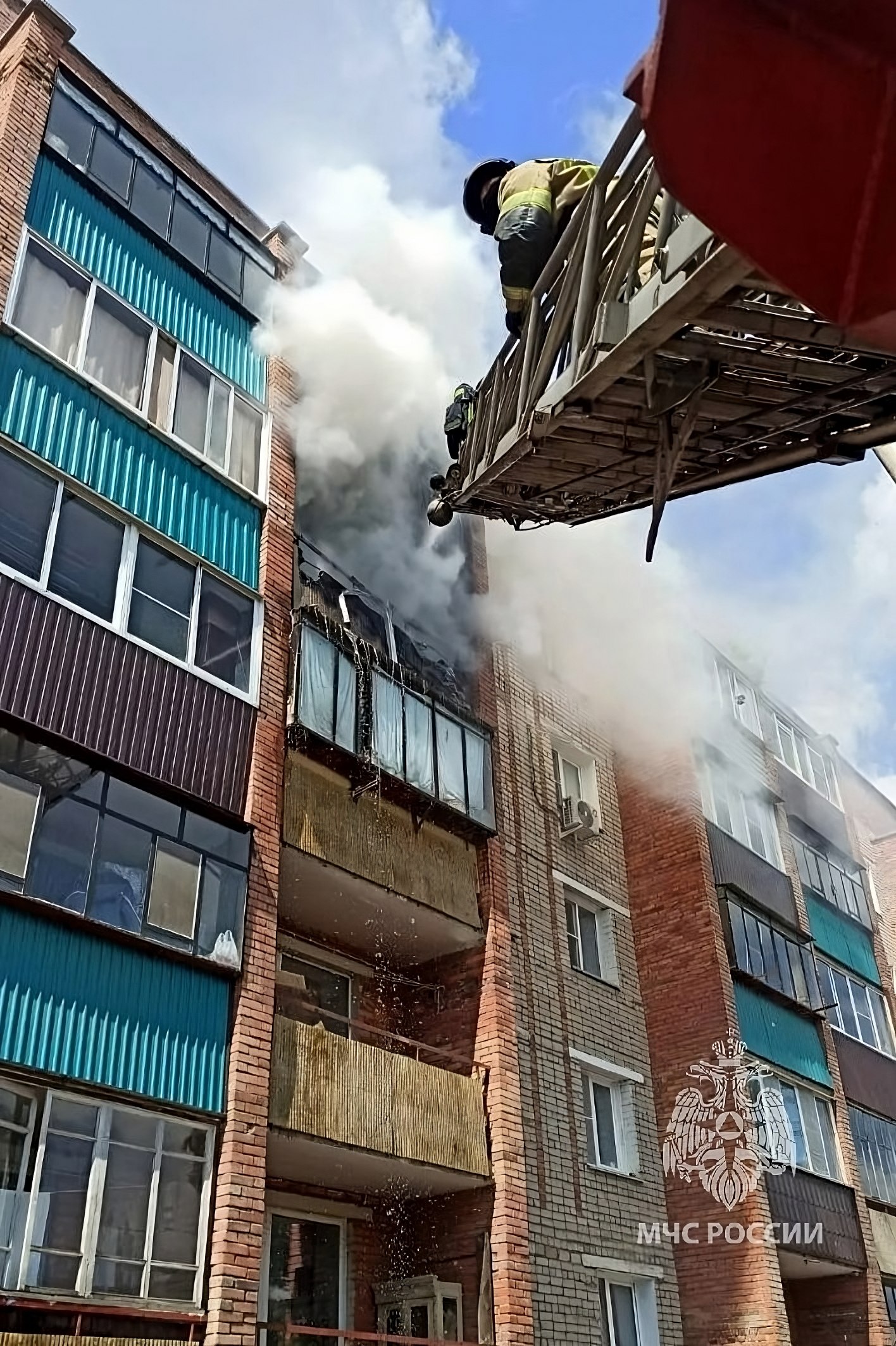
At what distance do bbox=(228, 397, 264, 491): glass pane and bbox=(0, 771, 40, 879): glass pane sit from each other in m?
4.24

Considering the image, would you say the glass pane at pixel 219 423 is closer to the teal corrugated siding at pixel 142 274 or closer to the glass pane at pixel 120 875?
the teal corrugated siding at pixel 142 274

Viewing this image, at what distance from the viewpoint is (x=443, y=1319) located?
9672mm

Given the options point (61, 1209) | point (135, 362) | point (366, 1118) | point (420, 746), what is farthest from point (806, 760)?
point (61, 1209)

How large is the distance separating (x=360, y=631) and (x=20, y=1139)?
5918mm

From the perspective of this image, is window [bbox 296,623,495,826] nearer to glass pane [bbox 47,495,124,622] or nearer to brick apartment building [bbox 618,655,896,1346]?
glass pane [bbox 47,495,124,622]

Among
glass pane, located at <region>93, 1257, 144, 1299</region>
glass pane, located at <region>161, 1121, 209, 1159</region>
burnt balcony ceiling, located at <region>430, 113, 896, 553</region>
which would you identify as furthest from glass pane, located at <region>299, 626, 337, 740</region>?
glass pane, located at <region>93, 1257, 144, 1299</region>

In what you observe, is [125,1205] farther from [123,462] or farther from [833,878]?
[833,878]

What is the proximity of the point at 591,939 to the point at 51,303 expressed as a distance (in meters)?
9.24

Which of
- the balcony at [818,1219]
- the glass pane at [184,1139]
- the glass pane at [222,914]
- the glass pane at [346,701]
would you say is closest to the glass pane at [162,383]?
the glass pane at [346,701]

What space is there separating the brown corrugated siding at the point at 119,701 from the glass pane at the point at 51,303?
255 centimetres

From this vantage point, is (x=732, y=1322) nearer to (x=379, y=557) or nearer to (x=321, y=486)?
(x=379, y=557)

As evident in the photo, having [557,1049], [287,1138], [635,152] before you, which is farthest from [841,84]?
[557,1049]

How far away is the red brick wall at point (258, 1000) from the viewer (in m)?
7.26

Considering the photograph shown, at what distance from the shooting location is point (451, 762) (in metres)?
11.6
